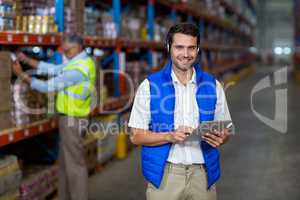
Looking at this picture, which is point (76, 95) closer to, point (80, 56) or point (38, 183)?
point (80, 56)

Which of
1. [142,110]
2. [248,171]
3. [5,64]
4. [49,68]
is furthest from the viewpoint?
[248,171]

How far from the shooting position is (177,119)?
2.49m

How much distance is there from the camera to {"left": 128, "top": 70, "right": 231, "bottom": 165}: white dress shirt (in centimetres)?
247

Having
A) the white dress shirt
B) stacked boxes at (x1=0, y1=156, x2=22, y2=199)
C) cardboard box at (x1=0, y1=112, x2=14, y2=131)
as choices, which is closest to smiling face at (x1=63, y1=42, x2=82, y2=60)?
cardboard box at (x1=0, y1=112, x2=14, y2=131)

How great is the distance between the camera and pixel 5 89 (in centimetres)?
390

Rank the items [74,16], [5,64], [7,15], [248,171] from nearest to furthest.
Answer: [5,64] < [7,15] < [74,16] < [248,171]

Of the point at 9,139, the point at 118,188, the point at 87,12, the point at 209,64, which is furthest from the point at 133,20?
the point at 209,64

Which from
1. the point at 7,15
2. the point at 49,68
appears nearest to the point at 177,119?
the point at 7,15

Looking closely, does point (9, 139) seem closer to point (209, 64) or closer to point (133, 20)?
point (133, 20)

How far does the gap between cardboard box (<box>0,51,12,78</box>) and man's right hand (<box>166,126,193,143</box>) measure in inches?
80.4

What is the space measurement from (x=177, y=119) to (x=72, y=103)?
2.14 m

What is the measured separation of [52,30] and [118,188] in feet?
6.12

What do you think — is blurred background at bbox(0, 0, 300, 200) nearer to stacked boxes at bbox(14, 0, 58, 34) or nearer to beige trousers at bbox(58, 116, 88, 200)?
stacked boxes at bbox(14, 0, 58, 34)

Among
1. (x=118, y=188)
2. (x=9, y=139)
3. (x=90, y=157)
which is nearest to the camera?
(x=9, y=139)
